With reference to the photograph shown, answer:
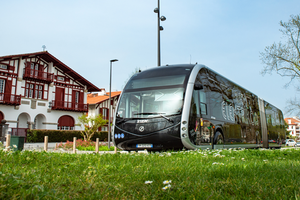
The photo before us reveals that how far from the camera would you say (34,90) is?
35281 mm

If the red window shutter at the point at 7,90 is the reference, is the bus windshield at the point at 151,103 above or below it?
below

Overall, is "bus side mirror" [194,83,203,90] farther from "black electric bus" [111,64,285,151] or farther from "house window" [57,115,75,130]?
"house window" [57,115,75,130]

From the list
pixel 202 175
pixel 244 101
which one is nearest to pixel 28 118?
pixel 244 101

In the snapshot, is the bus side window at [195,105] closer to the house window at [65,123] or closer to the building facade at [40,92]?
the building facade at [40,92]

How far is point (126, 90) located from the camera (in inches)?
399

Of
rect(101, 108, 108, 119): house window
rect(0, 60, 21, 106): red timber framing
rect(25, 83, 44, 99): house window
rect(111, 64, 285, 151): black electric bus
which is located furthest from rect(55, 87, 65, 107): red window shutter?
rect(111, 64, 285, 151): black electric bus

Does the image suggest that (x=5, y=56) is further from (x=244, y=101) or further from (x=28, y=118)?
(x=244, y=101)

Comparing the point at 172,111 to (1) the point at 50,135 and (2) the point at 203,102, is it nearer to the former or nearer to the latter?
(2) the point at 203,102

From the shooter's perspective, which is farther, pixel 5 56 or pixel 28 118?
pixel 28 118

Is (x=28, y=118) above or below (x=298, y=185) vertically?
above

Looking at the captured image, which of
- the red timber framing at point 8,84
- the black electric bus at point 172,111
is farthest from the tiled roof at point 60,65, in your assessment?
the black electric bus at point 172,111

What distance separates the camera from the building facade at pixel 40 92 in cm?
3231

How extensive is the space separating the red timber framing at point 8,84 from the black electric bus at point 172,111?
2660 cm

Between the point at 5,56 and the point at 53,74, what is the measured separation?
7130 millimetres
